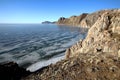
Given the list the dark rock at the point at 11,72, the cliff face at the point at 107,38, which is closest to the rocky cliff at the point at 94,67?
the cliff face at the point at 107,38

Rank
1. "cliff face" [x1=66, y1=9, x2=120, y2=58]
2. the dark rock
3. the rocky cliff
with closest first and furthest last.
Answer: the rocky cliff < the dark rock < "cliff face" [x1=66, y1=9, x2=120, y2=58]

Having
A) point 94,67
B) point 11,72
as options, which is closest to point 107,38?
point 94,67

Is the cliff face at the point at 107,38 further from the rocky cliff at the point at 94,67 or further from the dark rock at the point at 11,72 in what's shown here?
the dark rock at the point at 11,72

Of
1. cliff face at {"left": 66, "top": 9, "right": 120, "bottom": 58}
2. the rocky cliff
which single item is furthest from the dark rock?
cliff face at {"left": 66, "top": 9, "right": 120, "bottom": 58}

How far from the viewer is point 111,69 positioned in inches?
568

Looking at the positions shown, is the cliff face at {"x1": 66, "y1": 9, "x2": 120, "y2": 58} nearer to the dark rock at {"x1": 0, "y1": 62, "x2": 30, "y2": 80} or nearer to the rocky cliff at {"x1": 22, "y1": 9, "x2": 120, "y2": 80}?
the rocky cliff at {"x1": 22, "y1": 9, "x2": 120, "y2": 80}

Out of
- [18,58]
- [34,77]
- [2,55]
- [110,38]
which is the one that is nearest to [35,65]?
[18,58]

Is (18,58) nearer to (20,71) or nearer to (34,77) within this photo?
(20,71)

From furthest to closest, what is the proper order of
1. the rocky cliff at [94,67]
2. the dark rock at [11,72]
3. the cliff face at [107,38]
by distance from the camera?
the cliff face at [107,38] < the dark rock at [11,72] < the rocky cliff at [94,67]

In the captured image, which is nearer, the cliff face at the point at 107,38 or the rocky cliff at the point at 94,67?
the rocky cliff at the point at 94,67

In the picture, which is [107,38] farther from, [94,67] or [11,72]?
[11,72]

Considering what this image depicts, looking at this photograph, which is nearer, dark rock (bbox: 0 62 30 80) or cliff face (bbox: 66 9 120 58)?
dark rock (bbox: 0 62 30 80)

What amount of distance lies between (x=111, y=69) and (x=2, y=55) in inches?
1174

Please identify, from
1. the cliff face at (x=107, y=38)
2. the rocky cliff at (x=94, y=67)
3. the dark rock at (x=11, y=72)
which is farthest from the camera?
the cliff face at (x=107, y=38)
